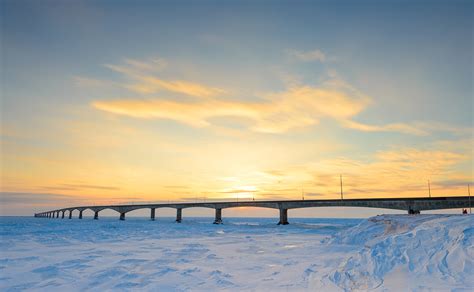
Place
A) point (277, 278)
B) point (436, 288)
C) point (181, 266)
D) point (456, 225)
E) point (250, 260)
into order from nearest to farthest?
1. point (436, 288)
2. point (277, 278)
3. point (456, 225)
4. point (181, 266)
5. point (250, 260)

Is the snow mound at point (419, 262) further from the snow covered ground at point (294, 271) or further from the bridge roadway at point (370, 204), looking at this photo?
the bridge roadway at point (370, 204)

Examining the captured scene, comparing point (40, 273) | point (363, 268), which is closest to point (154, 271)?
point (40, 273)

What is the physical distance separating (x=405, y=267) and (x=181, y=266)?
1100 centimetres

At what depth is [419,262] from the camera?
41.8 feet

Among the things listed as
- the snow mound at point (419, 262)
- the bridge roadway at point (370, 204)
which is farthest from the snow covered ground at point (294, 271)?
the bridge roadway at point (370, 204)

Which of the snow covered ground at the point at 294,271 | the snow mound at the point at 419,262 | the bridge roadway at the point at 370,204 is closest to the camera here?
the snow mound at the point at 419,262

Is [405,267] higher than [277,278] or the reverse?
higher

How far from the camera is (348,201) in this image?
3243 inches

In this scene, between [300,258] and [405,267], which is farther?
[300,258]

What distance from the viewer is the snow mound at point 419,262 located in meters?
11.2

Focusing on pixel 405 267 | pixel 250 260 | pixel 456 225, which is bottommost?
pixel 250 260

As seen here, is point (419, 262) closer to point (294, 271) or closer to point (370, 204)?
point (294, 271)

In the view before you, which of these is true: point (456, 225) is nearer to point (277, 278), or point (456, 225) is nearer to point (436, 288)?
point (436, 288)

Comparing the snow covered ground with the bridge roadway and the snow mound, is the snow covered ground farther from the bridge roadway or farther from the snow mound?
the bridge roadway
